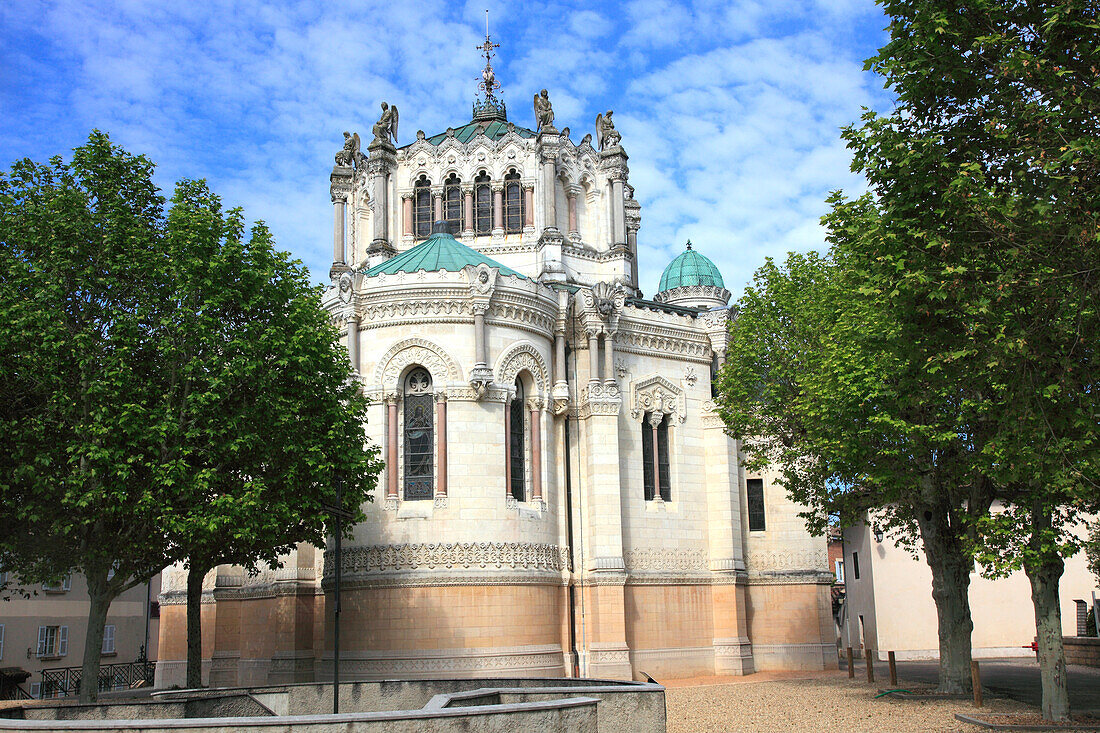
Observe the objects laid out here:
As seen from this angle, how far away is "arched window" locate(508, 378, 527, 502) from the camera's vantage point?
3366 centimetres

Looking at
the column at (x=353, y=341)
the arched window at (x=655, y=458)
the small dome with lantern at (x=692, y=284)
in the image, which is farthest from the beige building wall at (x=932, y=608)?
the column at (x=353, y=341)

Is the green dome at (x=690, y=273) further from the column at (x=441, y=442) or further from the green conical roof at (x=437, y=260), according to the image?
the column at (x=441, y=442)

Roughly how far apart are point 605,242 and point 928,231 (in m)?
27.0

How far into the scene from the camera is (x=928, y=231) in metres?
16.1

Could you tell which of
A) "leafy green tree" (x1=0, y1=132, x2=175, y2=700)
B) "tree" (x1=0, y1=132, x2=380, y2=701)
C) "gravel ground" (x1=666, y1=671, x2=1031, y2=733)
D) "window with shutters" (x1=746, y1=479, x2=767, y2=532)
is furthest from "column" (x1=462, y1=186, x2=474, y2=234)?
"gravel ground" (x1=666, y1=671, x2=1031, y2=733)

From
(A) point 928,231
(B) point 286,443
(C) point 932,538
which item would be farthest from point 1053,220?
(B) point 286,443

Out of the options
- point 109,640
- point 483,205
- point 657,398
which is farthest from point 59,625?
point 657,398

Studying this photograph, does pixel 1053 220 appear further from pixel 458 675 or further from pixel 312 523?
pixel 458 675

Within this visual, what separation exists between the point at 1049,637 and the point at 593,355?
18813 mm

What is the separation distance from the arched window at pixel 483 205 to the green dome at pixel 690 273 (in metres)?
10.7

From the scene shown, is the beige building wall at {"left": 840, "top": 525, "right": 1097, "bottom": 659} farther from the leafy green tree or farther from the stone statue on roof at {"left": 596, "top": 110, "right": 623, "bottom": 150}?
the leafy green tree

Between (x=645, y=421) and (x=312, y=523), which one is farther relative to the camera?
(x=645, y=421)

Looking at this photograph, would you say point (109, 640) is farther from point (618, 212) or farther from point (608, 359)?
point (618, 212)

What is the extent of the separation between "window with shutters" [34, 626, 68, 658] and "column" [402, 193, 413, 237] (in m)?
24.5
